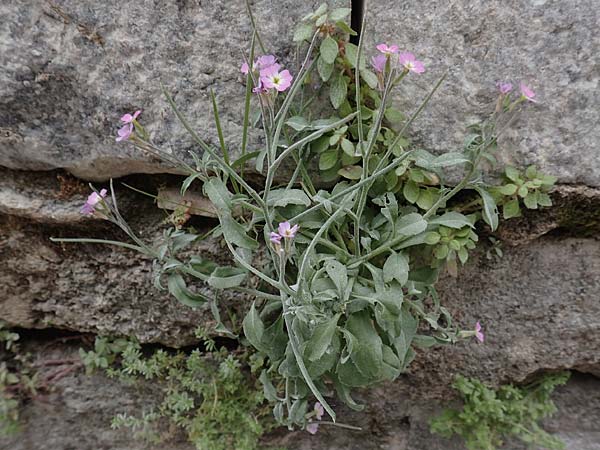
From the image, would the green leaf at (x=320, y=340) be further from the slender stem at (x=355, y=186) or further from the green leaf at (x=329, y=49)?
the green leaf at (x=329, y=49)

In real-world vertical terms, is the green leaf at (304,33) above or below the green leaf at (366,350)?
above

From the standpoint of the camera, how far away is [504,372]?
1.85m

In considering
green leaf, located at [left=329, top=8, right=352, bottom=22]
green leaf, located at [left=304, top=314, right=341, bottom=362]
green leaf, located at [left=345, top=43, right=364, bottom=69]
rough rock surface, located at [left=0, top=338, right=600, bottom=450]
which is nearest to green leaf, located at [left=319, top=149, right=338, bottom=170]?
green leaf, located at [left=345, top=43, right=364, bottom=69]

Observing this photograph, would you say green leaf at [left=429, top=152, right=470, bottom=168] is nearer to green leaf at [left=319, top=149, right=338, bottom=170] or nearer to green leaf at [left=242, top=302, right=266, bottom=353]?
green leaf at [left=319, top=149, right=338, bottom=170]

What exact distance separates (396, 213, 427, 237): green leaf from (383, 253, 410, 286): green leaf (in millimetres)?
72

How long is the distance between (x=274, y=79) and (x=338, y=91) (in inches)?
13.1

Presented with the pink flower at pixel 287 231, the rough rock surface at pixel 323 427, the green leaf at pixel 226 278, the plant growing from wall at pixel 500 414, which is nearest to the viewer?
the pink flower at pixel 287 231

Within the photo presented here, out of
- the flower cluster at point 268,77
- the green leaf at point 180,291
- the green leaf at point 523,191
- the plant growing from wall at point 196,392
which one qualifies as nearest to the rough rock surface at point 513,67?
the green leaf at point 523,191

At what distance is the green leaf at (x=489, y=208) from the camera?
140 cm

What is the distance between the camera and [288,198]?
1354 mm

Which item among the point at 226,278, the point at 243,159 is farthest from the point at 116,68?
the point at 226,278

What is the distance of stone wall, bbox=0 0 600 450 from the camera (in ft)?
4.85

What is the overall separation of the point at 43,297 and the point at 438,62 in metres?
1.58

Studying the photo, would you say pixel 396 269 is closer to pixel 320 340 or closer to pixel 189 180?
pixel 320 340
